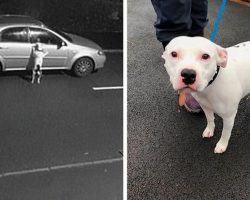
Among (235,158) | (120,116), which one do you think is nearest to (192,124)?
(235,158)

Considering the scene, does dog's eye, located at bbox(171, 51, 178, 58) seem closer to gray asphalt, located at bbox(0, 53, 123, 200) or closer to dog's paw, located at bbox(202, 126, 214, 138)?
gray asphalt, located at bbox(0, 53, 123, 200)

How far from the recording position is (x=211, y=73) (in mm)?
898

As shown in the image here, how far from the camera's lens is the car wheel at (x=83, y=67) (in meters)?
0.65

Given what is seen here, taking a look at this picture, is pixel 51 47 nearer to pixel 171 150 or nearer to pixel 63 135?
pixel 63 135

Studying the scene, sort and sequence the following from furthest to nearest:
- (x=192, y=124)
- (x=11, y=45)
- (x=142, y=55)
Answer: (x=142, y=55)
(x=192, y=124)
(x=11, y=45)

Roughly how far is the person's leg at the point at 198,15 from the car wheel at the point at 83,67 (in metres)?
0.72

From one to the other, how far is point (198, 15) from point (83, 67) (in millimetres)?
775

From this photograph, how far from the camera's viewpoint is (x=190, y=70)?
836mm

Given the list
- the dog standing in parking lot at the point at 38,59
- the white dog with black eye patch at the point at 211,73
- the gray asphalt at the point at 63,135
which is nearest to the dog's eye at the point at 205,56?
the white dog with black eye patch at the point at 211,73

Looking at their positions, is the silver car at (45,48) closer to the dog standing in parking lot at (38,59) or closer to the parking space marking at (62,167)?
the dog standing in parking lot at (38,59)

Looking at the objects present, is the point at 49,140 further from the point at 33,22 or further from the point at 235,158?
the point at 235,158

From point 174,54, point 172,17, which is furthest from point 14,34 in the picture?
point 172,17

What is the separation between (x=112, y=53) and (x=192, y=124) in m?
0.76

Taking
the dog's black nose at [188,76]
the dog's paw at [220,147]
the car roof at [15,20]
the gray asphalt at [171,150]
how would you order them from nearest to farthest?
the car roof at [15,20], the dog's black nose at [188,76], the gray asphalt at [171,150], the dog's paw at [220,147]
